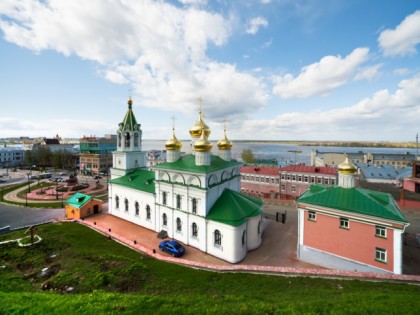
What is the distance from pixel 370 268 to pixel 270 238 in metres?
7.41

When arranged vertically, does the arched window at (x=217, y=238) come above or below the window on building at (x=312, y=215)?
below

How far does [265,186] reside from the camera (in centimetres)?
3281

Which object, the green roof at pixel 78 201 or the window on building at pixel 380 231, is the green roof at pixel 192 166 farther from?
the green roof at pixel 78 201

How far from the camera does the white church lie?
1568 cm

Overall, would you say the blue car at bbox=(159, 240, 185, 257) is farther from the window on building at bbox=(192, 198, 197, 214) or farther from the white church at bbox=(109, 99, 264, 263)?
the window on building at bbox=(192, 198, 197, 214)

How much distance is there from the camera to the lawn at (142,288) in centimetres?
776

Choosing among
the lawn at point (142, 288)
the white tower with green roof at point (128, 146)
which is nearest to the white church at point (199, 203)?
the white tower with green roof at point (128, 146)

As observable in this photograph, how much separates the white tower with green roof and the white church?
2.70 m

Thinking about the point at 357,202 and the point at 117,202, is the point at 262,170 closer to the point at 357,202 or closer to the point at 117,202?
the point at 357,202

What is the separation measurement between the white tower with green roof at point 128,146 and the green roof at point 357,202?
19299mm

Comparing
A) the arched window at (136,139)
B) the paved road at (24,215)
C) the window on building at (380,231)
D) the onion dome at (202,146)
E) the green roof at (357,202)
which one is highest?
the arched window at (136,139)

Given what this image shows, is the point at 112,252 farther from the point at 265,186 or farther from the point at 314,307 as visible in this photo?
the point at 265,186

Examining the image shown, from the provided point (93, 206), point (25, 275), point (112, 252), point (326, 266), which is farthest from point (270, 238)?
point (93, 206)

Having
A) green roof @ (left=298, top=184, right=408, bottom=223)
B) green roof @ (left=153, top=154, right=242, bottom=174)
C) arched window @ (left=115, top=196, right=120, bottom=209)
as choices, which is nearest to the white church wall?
green roof @ (left=298, top=184, right=408, bottom=223)
